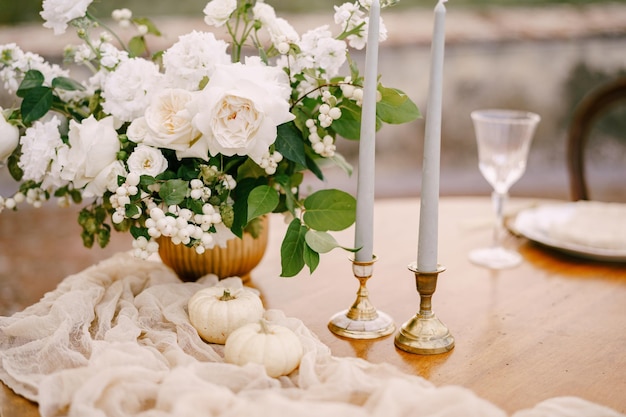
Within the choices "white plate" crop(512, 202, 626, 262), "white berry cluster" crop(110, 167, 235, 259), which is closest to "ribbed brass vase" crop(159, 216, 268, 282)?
"white berry cluster" crop(110, 167, 235, 259)

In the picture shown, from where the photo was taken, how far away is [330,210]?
1077 mm

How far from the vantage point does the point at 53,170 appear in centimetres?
103

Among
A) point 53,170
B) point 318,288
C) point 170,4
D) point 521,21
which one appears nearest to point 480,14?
point 521,21

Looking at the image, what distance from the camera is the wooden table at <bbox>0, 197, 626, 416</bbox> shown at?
920 millimetres

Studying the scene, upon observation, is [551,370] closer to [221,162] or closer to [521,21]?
[221,162]

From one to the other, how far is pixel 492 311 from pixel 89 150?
69 centimetres

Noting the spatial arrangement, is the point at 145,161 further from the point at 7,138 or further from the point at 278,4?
the point at 278,4

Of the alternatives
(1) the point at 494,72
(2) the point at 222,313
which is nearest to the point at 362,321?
(2) the point at 222,313

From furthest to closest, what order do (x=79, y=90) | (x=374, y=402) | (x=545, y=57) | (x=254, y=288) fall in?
(x=545, y=57) → (x=254, y=288) → (x=79, y=90) → (x=374, y=402)

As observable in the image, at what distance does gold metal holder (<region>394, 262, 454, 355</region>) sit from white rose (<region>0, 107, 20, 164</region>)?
0.64m

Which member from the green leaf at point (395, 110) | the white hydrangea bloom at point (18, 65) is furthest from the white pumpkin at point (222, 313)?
the white hydrangea bloom at point (18, 65)

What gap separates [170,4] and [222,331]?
3.46 m

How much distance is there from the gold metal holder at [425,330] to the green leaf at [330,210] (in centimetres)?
14

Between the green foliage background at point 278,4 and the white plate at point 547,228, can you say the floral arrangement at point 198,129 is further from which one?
the green foliage background at point 278,4
